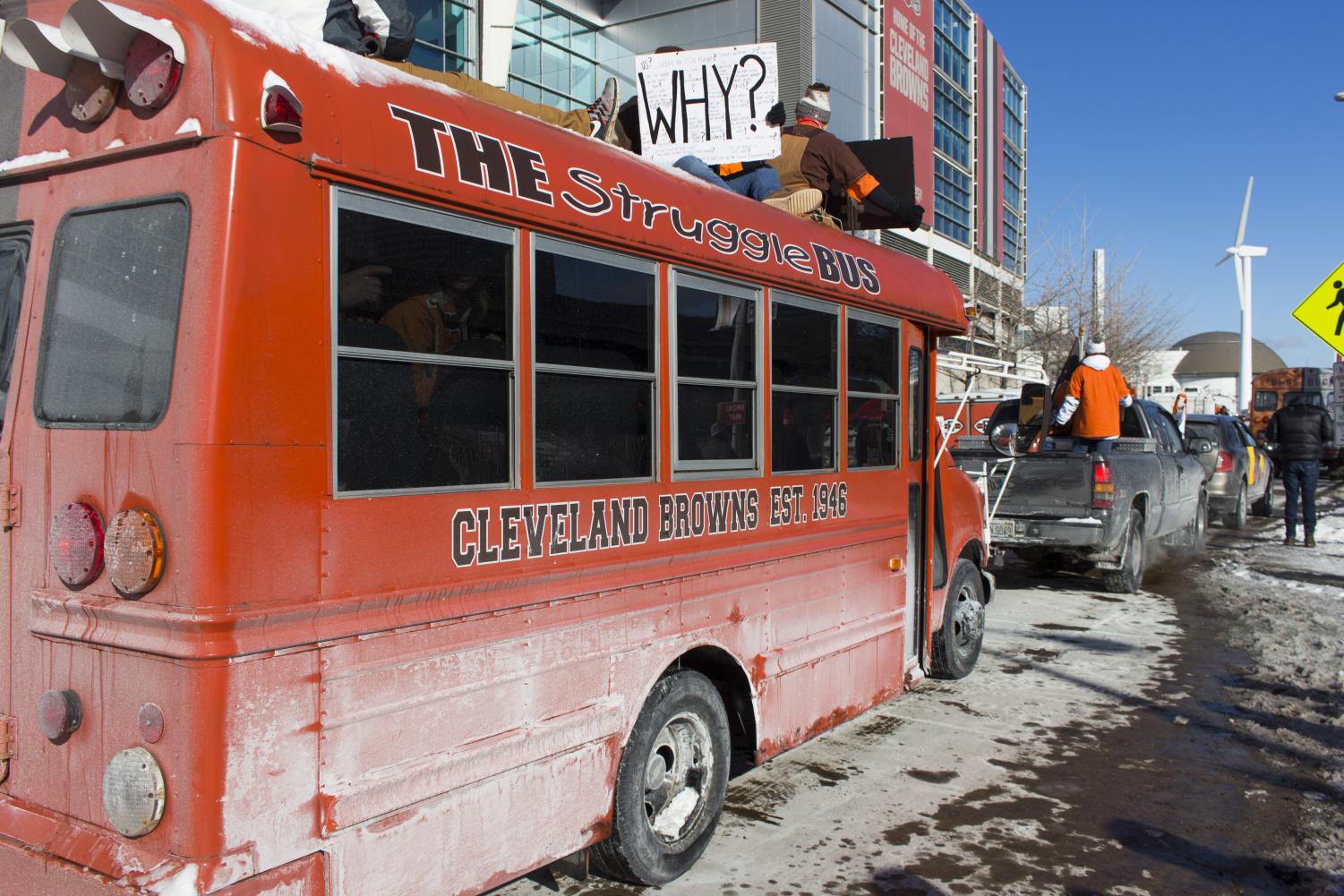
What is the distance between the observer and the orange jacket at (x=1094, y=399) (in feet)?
36.5

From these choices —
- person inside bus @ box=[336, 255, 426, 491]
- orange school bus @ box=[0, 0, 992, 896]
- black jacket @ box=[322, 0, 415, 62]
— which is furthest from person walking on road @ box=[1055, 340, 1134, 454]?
person inside bus @ box=[336, 255, 426, 491]

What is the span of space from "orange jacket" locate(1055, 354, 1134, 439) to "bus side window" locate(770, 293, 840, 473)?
681cm

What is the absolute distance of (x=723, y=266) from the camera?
4.37m

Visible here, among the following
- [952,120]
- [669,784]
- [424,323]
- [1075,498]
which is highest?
[952,120]

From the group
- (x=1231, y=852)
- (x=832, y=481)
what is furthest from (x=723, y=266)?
(x=1231, y=852)

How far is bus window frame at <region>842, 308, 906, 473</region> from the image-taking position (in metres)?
5.37

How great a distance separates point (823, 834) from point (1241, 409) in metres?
35.6

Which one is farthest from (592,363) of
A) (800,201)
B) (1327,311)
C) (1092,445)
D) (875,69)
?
(875,69)

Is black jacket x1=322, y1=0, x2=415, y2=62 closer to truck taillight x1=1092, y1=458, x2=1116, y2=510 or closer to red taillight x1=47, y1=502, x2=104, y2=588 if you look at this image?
red taillight x1=47, y1=502, x2=104, y2=588

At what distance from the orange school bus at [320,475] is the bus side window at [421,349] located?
1 centimetres

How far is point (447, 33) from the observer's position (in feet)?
54.3

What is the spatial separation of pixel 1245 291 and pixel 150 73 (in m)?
41.4

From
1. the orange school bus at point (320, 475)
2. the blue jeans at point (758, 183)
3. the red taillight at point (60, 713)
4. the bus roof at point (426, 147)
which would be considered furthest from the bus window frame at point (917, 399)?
the red taillight at point (60, 713)

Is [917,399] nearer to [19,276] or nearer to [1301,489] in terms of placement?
[19,276]
